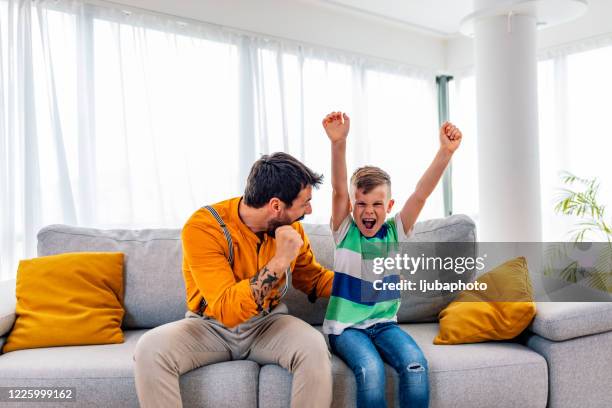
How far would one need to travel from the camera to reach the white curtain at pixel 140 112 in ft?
10.5

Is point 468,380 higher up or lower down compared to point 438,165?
lower down

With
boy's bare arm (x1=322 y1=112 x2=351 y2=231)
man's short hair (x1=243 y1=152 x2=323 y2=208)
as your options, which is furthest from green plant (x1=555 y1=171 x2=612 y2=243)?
man's short hair (x1=243 y1=152 x2=323 y2=208)

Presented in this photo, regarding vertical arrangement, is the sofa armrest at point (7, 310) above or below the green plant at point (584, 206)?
below

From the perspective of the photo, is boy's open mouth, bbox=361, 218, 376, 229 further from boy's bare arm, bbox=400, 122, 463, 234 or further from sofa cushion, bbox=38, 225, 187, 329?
sofa cushion, bbox=38, 225, 187, 329

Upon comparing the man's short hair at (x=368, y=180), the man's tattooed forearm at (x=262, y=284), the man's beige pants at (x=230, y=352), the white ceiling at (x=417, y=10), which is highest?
the white ceiling at (x=417, y=10)

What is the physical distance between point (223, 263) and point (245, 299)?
0.58 ft

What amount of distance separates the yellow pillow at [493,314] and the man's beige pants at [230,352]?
0.57 m

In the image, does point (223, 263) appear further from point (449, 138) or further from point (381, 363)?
point (449, 138)

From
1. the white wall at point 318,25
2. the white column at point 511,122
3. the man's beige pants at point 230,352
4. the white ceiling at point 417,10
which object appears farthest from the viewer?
the white ceiling at point 417,10

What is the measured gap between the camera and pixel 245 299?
5.59ft

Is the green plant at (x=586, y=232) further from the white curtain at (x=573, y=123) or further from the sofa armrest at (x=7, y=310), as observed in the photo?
the sofa armrest at (x=7, y=310)

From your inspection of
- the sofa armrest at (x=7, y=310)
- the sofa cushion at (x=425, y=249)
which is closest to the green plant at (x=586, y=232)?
the sofa cushion at (x=425, y=249)

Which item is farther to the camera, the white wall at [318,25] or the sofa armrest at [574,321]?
the white wall at [318,25]

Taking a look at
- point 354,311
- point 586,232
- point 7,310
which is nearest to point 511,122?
point 586,232
